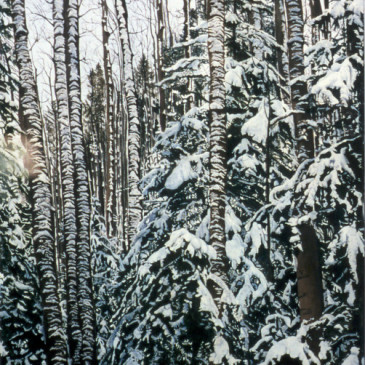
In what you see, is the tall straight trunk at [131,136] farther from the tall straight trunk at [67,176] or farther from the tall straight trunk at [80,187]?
the tall straight trunk at [67,176]

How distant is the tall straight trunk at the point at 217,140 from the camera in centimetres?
666

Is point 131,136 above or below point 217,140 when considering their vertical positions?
above

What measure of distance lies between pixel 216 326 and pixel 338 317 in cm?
163

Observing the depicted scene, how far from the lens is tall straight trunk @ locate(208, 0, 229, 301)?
6660 millimetres

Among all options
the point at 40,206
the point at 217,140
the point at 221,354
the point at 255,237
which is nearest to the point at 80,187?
the point at 40,206

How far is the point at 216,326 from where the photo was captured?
6258 millimetres

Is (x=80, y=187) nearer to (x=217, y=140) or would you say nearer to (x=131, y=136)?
(x=131, y=136)

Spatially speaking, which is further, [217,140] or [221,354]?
[217,140]

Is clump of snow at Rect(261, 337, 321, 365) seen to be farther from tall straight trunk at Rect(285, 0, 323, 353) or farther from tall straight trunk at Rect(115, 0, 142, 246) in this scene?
tall straight trunk at Rect(115, 0, 142, 246)

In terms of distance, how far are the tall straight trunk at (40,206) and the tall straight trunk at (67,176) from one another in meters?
1.09

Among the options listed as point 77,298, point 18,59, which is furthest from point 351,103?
point 77,298

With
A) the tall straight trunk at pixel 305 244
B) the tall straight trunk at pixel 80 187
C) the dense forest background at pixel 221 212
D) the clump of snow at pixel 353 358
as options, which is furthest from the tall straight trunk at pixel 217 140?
the tall straight trunk at pixel 80 187

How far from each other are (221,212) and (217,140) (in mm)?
999

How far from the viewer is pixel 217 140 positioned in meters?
6.88
